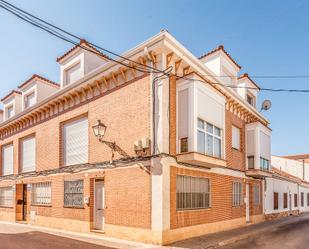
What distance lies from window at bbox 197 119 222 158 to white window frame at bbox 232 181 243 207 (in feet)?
13.3

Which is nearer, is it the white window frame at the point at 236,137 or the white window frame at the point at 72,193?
the white window frame at the point at 72,193

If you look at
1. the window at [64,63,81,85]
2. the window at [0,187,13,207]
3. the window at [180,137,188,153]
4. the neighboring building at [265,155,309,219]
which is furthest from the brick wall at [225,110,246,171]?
the window at [0,187,13,207]

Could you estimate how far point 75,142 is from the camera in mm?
15195

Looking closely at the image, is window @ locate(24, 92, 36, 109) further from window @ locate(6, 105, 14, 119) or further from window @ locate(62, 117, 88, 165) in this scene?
window @ locate(62, 117, 88, 165)

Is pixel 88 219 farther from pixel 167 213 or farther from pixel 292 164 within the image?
pixel 292 164

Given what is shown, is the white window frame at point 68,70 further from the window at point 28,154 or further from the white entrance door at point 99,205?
the white entrance door at point 99,205

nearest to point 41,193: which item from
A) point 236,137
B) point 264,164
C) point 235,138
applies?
point 235,138

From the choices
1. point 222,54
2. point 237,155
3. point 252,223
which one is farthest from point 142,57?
point 252,223

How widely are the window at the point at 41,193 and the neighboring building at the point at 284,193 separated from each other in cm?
1408

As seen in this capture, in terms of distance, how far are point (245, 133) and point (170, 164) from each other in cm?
893

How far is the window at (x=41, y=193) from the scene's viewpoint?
54.1 feet

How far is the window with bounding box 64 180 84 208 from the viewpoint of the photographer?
14.1 meters

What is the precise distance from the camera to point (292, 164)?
39844 mm

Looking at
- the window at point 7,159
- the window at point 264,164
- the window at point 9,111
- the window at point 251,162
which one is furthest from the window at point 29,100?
the window at point 264,164
